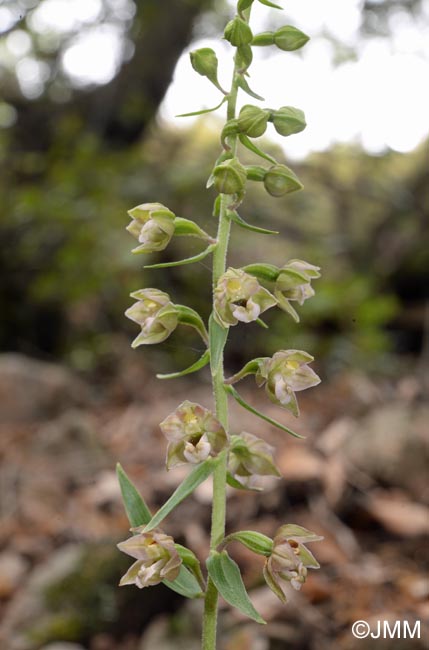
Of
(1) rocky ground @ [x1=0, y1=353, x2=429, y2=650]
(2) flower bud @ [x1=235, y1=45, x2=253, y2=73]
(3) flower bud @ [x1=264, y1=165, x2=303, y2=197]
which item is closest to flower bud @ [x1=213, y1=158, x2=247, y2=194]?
(3) flower bud @ [x1=264, y1=165, x2=303, y2=197]

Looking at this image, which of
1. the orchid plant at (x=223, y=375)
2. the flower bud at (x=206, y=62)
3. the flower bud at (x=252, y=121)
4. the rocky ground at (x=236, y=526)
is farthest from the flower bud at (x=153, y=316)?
the rocky ground at (x=236, y=526)

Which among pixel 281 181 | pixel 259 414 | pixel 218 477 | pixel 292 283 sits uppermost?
pixel 281 181

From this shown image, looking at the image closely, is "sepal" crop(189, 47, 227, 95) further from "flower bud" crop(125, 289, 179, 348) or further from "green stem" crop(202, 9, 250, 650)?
"flower bud" crop(125, 289, 179, 348)

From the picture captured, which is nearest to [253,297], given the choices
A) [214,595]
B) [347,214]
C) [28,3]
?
[214,595]

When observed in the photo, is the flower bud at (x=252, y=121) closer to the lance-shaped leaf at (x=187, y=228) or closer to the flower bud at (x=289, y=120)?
the flower bud at (x=289, y=120)

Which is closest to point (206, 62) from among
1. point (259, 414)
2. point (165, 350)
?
point (259, 414)

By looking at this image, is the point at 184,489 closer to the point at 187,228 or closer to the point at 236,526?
the point at 187,228
